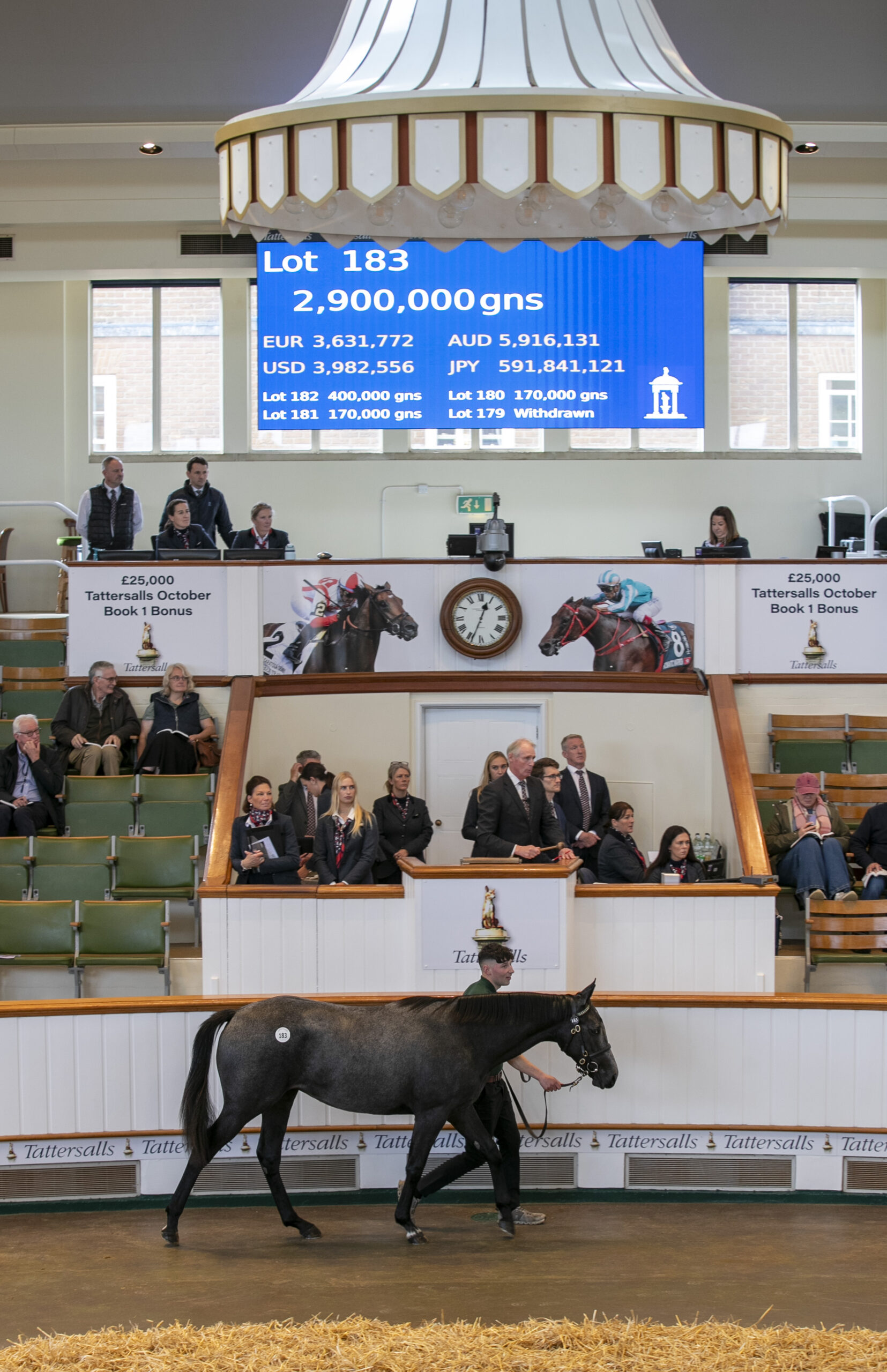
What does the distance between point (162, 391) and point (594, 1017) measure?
11.6m

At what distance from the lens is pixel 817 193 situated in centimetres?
1454

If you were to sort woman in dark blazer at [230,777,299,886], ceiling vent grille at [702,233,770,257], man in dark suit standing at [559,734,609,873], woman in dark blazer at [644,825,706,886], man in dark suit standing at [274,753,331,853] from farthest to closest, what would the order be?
ceiling vent grille at [702,233,770,257] → man in dark suit standing at [559,734,609,873] → man in dark suit standing at [274,753,331,853] → woman in dark blazer at [644,825,706,886] → woman in dark blazer at [230,777,299,886]

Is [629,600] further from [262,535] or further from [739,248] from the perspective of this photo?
[739,248]

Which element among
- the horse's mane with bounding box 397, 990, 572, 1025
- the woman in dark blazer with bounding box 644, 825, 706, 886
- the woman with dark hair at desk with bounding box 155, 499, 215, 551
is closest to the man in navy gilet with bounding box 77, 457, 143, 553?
the woman with dark hair at desk with bounding box 155, 499, 215, 551

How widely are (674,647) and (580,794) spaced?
1835 mm

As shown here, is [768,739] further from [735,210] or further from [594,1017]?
[735,210]

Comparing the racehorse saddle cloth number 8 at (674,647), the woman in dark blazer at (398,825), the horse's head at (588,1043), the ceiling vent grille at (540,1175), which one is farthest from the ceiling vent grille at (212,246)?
the horse's head at (588,1043)

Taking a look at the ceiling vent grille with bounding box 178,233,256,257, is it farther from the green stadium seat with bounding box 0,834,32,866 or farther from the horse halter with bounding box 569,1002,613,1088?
the horse halter with bounding box 569,1002,613,1088

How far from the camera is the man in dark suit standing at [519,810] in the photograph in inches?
349

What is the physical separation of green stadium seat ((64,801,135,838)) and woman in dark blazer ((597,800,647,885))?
322 centimetres

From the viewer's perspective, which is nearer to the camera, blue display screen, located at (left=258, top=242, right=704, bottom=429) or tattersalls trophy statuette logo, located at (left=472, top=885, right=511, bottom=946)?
tattersalls trophy statuette logo, located at (left=472, top=885, right=511, bottom=946)

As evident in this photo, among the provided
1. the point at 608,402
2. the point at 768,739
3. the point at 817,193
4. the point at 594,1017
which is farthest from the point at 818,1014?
the point at 817,193

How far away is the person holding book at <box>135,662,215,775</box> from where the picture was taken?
34.2ft

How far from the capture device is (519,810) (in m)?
8.91
